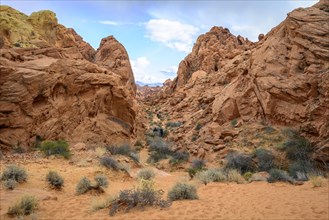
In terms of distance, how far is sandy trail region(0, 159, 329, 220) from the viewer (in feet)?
27.7

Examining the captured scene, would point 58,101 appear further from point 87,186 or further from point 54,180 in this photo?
point 87,186

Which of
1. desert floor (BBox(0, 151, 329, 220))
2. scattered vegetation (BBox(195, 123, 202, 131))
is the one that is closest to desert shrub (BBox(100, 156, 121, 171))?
desert floor (BBox(0, 151, 329, 220))

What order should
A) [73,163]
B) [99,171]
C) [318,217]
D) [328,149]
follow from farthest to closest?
[328,149] → [73,163] → [99,171] → [318,217]

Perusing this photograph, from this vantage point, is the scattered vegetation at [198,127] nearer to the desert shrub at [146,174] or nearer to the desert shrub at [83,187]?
the desert shrub at [146,174]

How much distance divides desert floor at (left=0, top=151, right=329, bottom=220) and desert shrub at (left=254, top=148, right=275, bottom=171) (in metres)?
3.72

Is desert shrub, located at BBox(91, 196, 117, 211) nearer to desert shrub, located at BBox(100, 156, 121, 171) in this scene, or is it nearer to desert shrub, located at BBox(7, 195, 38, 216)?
desert shrub, located at BBox(7, 195, 38, 216)

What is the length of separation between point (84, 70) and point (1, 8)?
16.0 metres

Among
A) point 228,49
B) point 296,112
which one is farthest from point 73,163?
point 228,49

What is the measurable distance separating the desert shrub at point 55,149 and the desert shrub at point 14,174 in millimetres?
4914

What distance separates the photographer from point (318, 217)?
26.5 feet

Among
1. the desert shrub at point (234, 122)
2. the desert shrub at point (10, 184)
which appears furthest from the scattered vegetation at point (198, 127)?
the desert shrub at point (10, 184)

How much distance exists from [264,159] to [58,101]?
43.0ft

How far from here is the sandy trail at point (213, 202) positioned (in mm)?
8438

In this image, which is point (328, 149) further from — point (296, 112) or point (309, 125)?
point (296, 112)
